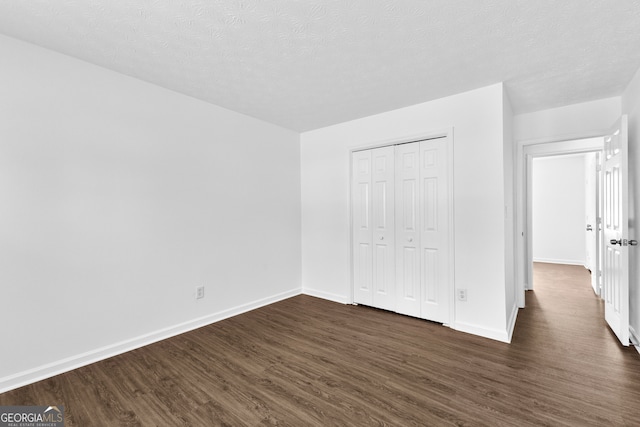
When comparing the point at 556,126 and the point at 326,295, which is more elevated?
the point at 556,126

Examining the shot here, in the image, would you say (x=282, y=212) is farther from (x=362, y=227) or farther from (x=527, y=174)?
(x=527, y=174)

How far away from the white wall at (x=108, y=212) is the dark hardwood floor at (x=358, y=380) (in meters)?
0.32

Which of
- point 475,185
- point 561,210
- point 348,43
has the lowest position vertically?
point 561,210

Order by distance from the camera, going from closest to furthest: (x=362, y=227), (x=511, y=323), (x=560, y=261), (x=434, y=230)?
(x=511, y=323) → (x=434, y=230) → (x=362, y=227) → (x=560, y=261)

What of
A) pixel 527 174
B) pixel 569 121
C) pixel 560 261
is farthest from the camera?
pixel 560 261

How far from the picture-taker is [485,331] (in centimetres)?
276

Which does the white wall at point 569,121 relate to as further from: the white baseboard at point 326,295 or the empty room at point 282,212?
the white baseboard at point 326,295

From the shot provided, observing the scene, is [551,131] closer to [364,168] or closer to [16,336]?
[364,168]

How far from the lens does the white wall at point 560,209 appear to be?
632 cm

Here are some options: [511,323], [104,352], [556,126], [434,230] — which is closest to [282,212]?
[434,230]

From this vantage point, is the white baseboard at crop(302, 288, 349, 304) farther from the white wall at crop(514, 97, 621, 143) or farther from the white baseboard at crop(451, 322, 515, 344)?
the white wall at crop(514, 97, 621, 143)

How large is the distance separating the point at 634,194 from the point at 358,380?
3.13 metres

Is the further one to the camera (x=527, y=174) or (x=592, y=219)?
(x=592, y=219)

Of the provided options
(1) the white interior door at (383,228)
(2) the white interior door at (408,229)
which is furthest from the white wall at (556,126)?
(1) the white interior door at (383,228)
